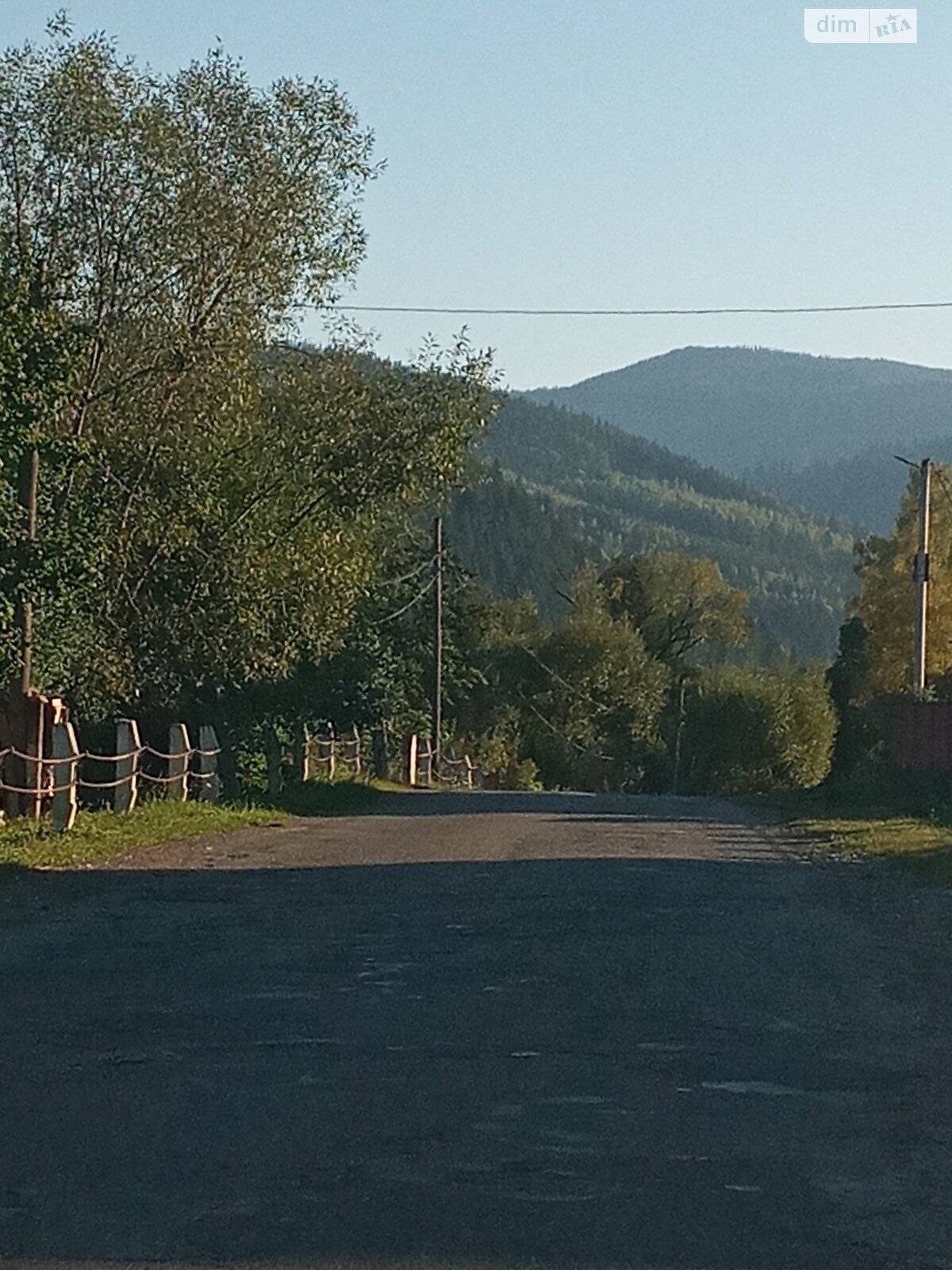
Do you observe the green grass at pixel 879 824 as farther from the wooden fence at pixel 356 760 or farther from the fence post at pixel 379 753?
the fence post at pixel 379 753

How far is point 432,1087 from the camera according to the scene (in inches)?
320

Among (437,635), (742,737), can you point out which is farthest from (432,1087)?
(742,737)

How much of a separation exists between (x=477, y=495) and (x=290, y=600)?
13227cm

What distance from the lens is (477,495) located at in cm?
16312

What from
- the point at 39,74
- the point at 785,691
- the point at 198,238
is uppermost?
the point at 39,74

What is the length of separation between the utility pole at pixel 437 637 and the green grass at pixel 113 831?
3039 centimetres

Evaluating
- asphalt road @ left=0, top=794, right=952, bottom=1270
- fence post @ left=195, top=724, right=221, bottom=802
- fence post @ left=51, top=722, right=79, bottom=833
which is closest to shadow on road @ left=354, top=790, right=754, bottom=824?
fence post @ left=195, top=724, right=221, bottom=802

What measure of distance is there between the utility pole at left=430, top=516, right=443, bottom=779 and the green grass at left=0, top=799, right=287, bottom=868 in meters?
30.4

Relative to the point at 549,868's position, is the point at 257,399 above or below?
above

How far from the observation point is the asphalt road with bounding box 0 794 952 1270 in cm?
611

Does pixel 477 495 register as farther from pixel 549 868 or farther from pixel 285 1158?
pixel 285 1158

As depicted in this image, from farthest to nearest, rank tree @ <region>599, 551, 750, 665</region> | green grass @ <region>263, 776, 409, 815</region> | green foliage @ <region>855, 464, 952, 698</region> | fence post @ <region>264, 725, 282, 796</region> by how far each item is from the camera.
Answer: tree @ <region>599, 551, 750, 665</region> < green foliage @ <region>855, 464, 952, 698</region> < fence post @ <region>264, 725, 282, 796</region> < green grass @ <region>263, 776, 409, 815</region>

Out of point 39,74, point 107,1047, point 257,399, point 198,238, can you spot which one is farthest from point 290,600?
point 107,1047

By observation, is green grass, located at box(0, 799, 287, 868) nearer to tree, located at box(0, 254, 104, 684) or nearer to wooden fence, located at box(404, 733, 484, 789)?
tree, located at box(0, 254, 104, 684)
